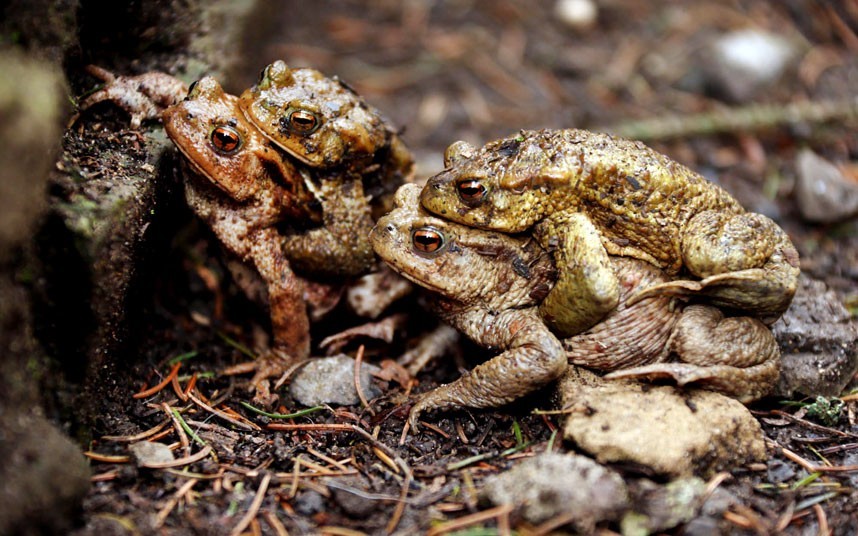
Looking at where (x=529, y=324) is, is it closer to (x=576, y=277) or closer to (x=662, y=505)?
(x=576, y=277)

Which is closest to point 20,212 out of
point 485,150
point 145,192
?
point 145,192

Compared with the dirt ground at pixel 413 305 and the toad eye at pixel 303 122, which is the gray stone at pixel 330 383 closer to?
the dirt ground at pixel 413 305

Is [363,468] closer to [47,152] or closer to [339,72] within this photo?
[47,152]

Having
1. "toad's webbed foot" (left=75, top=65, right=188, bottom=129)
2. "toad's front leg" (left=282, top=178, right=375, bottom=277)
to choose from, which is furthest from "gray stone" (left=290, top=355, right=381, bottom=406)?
"toad's webbed foot" (left=75, top=65, right=188, bottom=129)

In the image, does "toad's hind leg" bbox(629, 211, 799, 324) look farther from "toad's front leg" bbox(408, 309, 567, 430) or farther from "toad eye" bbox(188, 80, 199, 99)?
"toad eye" bbox(188, 80, 199, 99)

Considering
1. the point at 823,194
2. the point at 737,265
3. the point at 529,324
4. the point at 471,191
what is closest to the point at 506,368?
the point at 529,324

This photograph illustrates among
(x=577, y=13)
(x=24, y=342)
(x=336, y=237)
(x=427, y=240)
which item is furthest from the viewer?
(x=577, y=13)

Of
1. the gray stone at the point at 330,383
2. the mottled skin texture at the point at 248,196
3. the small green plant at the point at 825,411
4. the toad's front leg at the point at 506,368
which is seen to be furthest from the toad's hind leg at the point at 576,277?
the mottled skin texture at the point at 248,196
